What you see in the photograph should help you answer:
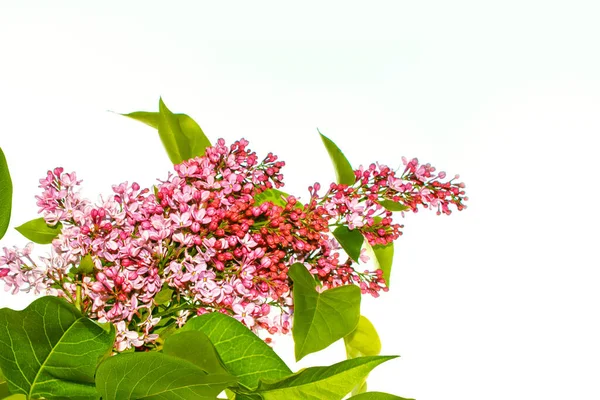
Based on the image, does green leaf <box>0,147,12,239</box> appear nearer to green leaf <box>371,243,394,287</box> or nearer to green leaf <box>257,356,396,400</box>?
green leaf <box>257,356,396,400</box>

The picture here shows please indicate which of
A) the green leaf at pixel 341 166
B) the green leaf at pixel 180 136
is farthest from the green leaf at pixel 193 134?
the green leaf at pixel 341 166

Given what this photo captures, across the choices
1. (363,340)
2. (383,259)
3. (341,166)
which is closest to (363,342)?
(363,340)

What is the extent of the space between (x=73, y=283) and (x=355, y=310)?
240 millimetres

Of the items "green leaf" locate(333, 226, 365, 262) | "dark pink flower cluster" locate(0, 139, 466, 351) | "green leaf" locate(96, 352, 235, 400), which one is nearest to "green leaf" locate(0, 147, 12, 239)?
"dark pink flower cluster" locate(0, 139, 466, 351)

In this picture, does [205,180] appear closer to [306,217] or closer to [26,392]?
[306,217]

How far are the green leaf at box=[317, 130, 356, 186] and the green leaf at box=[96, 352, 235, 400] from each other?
0.29 metres

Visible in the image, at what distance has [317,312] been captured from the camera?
573 millimetres

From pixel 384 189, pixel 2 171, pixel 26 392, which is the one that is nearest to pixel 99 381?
pixel 26 392

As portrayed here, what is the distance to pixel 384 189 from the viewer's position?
675 millimetres

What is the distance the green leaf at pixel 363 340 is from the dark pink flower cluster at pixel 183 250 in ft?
0.45

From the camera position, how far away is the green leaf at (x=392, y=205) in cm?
67

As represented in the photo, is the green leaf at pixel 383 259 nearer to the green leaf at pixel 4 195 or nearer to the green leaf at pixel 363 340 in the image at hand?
the green leaf at pixel 363 340

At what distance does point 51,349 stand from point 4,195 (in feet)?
0.46

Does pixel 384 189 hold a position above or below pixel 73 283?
above
